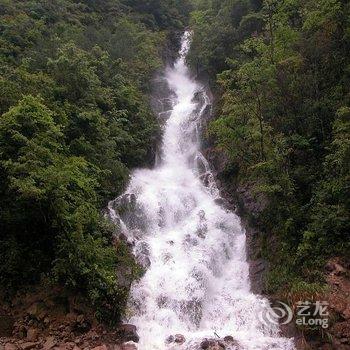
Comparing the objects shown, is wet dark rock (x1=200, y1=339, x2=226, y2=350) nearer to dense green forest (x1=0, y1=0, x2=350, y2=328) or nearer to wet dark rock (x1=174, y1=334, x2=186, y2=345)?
wet dark rock (x1=174, y1=334, x2=186, y2=345)

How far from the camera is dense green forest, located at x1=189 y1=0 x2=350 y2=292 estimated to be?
51.2 feet

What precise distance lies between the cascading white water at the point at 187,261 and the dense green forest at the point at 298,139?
1.66 meters

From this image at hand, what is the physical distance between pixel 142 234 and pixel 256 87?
29.0 feet

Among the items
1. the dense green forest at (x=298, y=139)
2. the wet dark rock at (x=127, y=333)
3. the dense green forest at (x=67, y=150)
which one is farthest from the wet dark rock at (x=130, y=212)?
the wet dark rock at (x=127, y=333)

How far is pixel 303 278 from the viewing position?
50.7 ft

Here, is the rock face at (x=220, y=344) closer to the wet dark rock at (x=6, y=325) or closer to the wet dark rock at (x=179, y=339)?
the wet dark rock at (x=179, y=339)

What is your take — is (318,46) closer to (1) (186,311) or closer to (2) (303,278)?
(2) (303,278)

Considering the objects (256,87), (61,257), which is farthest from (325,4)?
(61,257)

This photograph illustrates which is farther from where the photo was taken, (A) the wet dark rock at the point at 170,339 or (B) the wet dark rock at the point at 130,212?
(B) the wet dark rock at the point at 130,212

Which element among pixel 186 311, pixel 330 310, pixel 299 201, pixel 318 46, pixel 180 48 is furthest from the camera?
pixel 180 48

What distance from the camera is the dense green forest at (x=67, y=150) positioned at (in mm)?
14781

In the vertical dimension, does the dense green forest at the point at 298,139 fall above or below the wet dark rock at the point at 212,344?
above

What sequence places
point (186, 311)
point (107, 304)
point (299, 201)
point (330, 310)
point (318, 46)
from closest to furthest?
1. point (330, 310)
2. point (107, 304)
3. point (186, 311)
4. point (299, 201)
5. point (318, 46)

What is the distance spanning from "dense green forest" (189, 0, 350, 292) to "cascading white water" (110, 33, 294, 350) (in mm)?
1662
